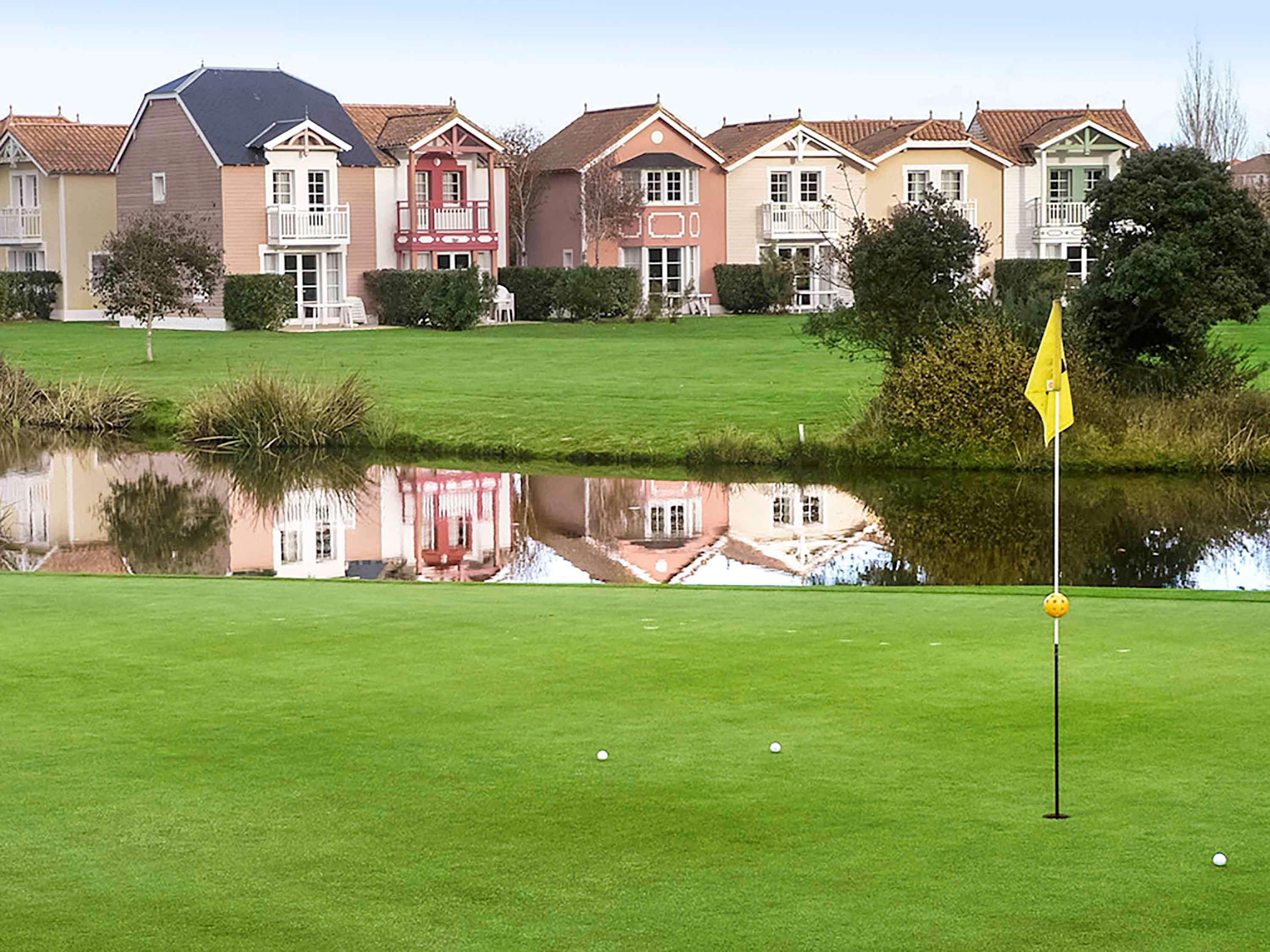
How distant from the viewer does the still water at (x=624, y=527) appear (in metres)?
21.7

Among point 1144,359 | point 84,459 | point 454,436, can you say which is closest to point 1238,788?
point 1144,359

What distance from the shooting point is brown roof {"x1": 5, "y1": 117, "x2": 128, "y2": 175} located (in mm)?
65875

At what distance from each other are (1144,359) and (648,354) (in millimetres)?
18357

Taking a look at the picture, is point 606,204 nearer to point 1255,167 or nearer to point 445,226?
point 445,226

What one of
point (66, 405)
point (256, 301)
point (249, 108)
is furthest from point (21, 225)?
point (66, 405)

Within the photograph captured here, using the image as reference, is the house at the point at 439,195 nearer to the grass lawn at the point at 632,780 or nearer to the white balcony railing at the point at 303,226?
the white balcony railing at the point at 303,226

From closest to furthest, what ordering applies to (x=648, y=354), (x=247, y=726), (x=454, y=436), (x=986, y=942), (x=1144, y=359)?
(x=986, y=942) → (x=247, y=726) → (x=1144, y=359) → (x=454, y=436) → (x=648, y=354)

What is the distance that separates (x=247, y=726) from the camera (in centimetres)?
928

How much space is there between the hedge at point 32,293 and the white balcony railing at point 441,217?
12083 millimetres

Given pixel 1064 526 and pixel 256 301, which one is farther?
pixel 256 301

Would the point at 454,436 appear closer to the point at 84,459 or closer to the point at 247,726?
the point at 84,459

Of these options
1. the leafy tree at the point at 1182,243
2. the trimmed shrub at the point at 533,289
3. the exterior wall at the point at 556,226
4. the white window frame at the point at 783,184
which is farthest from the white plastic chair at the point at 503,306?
the leafy tree at the point at 1182,243

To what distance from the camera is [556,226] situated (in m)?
68.2

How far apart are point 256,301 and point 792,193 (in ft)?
70.3
